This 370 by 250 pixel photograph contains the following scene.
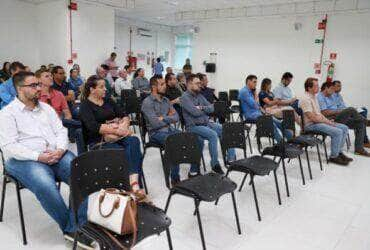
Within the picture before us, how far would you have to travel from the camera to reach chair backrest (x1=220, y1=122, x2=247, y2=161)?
329 centimetres

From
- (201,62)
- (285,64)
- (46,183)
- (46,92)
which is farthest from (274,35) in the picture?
(46,183)

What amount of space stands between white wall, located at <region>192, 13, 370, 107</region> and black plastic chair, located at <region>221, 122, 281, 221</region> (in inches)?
279

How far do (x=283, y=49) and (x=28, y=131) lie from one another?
9.16 meters

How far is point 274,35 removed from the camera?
1020cm

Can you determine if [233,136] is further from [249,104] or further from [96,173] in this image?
[249,104]

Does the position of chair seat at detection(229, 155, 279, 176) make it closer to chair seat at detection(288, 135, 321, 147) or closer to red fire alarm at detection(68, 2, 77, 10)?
chair seat at detection(288, 135, 321, 147)

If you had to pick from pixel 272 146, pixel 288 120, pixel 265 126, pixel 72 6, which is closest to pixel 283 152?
pixel 272 146

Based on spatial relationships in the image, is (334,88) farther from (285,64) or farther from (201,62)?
(201,62)

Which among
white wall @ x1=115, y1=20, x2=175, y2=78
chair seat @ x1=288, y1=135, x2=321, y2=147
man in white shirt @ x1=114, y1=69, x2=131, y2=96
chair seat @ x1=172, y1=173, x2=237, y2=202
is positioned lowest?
chair seat @ x1=288, y1=135, x2=321, y2=147

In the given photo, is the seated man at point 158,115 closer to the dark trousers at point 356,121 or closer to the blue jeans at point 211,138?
the blue jeans at point 211,138

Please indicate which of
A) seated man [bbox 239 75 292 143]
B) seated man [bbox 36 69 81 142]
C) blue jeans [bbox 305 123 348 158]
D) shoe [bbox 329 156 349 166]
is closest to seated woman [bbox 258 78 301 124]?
seated man [bbox 239 75 292 143]

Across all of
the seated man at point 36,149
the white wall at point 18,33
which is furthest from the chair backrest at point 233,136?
the white wall at point 18,33

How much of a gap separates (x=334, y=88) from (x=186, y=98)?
3232mm

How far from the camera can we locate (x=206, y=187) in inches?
96.0
